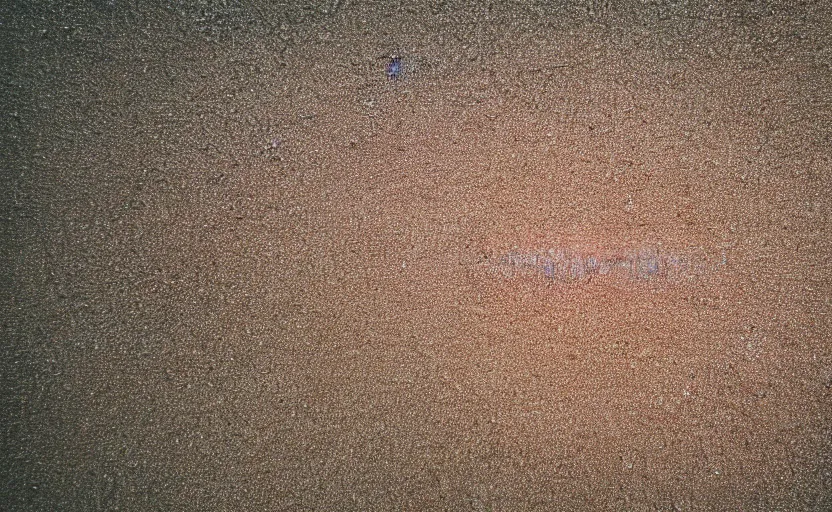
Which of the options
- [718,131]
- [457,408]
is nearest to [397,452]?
[457,408]

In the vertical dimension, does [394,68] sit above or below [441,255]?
above

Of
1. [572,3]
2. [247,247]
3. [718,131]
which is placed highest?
[572,3]

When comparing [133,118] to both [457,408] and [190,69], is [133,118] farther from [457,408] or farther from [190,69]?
[457,408]

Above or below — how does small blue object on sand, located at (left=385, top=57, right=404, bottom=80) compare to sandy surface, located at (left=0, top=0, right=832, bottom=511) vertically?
above

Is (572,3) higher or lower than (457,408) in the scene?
higher

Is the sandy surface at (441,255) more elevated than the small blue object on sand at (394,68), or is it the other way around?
the small blue object on sand at (394,68)

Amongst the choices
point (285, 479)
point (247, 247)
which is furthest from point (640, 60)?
point (285, 479)

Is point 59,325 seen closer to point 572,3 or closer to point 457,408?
point 457,408
